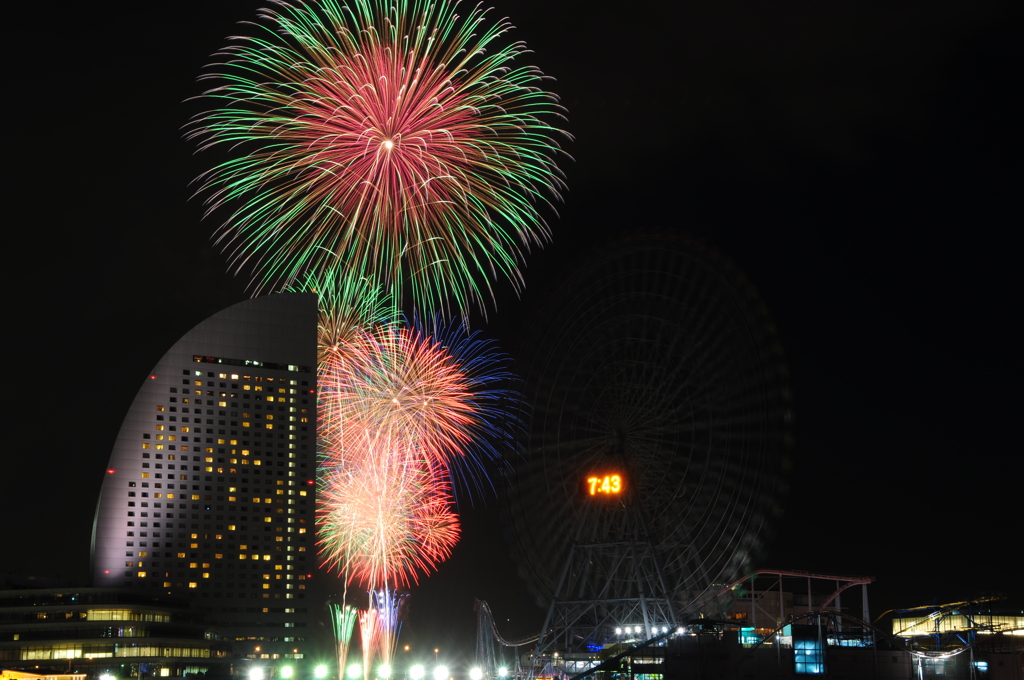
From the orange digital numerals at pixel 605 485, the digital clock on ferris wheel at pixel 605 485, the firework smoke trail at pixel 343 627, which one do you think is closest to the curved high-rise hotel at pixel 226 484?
the firework smoke trail at pixel 343 627

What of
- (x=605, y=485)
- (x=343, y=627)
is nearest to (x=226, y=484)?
(x=343, y=627)

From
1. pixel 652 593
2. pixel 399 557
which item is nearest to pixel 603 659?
pixel 652 593

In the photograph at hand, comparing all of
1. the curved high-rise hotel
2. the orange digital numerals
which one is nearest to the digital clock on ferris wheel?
the orange digital numerals

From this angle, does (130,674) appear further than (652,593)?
Yes

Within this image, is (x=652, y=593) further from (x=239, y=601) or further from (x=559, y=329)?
(x=239, y=601)

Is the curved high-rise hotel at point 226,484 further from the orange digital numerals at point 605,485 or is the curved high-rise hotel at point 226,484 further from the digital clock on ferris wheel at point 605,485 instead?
the orange digital numerals at point 605,485

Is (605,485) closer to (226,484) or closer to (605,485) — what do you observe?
(605,485)

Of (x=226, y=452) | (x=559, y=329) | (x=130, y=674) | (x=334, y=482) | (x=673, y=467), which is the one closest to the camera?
(x=673, y=467)
